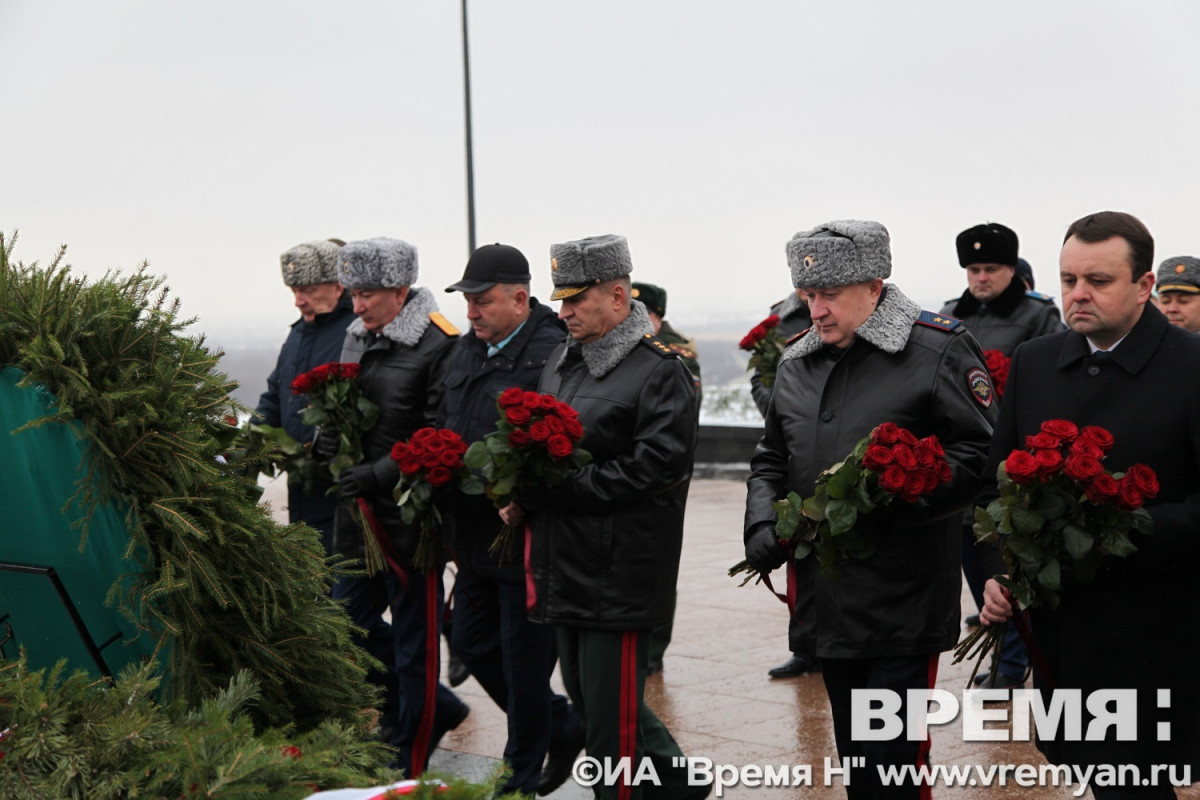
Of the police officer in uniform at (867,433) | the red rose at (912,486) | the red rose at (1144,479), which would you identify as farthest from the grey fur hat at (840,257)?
the red rose at (1144,479)

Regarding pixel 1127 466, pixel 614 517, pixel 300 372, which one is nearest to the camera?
pixel 1127 466

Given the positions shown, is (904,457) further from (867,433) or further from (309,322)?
(309,322)

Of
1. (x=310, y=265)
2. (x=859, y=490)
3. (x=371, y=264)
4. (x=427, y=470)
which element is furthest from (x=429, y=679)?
(x=859, y=490)

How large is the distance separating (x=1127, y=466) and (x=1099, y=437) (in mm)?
243

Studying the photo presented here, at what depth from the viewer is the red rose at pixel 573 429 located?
4.75 m

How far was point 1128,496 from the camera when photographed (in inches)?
136

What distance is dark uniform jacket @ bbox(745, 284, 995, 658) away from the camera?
4152 millimetres

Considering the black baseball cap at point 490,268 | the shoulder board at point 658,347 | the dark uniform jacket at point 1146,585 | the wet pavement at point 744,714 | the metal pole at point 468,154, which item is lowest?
the wet pavement at point 744,714

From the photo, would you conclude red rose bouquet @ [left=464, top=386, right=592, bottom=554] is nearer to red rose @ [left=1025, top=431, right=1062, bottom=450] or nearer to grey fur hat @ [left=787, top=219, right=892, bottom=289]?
grey fur hat @ [left=787, top=219, right=892, bottom=289]

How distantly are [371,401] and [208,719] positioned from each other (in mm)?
3737

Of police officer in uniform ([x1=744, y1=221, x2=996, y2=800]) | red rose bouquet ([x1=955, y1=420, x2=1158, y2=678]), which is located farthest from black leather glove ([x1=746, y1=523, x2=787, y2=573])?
red rose bouquet ([x1=955, y1=420, x2=1158, y2=678])

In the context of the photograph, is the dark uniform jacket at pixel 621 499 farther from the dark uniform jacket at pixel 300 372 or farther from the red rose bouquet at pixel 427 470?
the dark uniform jacket at pixel 300 372

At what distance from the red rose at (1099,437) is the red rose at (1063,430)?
27 millimetres

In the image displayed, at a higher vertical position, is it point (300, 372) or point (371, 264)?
point (371, 264)
